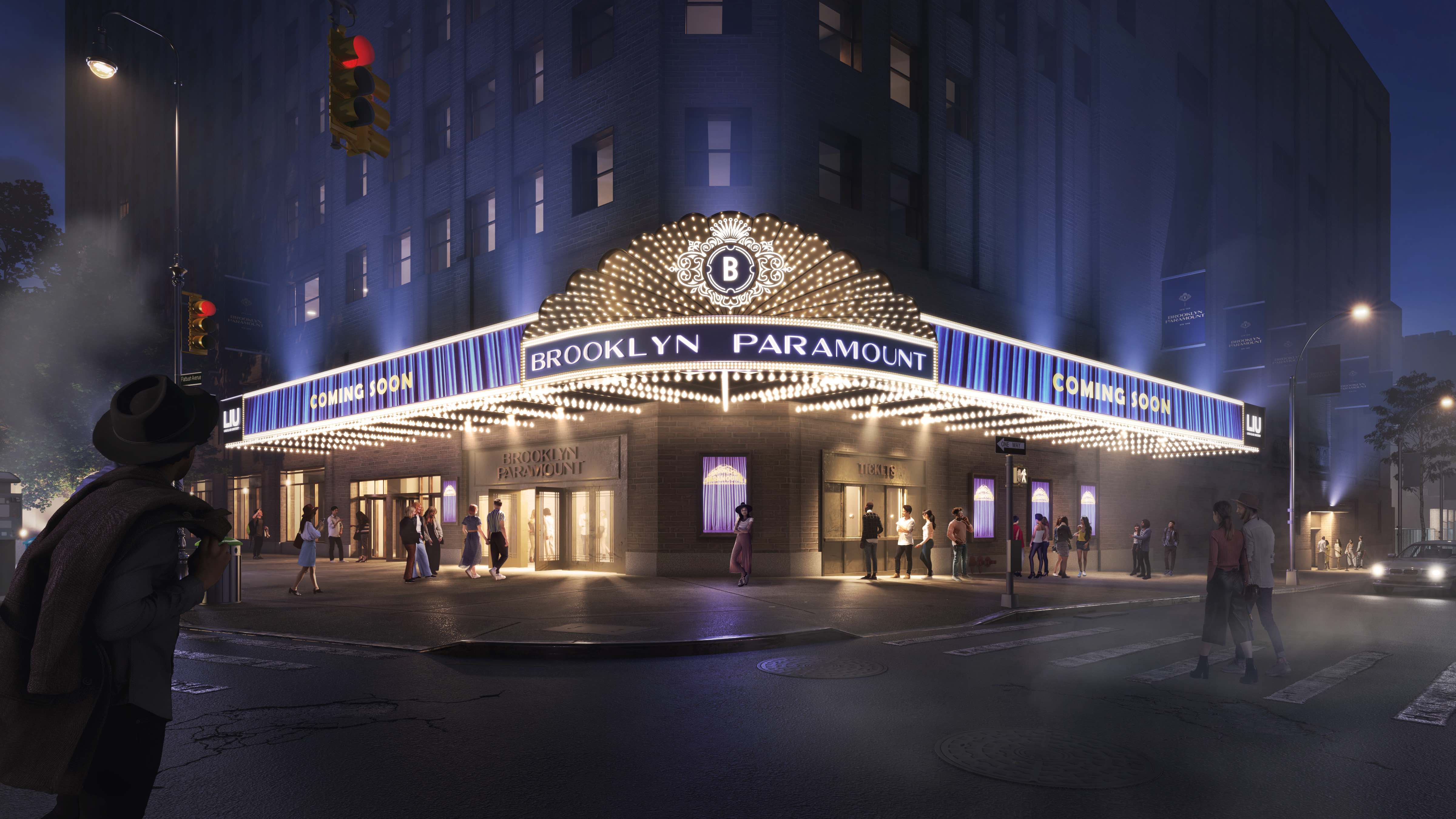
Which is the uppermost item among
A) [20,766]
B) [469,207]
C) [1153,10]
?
[1153,10]

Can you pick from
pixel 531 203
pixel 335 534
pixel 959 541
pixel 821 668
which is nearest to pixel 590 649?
pixel 821 668

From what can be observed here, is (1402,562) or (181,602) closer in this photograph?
(181,602)

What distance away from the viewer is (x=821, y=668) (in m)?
9.63

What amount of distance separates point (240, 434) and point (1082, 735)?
98.3ft

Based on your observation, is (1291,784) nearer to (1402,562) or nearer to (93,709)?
(93,709)

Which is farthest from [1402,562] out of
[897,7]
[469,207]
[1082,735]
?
[469,207]

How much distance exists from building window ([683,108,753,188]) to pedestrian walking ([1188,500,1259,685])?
1411cm

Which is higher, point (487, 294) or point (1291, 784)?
point (487, 294)

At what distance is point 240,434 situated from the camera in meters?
30.2

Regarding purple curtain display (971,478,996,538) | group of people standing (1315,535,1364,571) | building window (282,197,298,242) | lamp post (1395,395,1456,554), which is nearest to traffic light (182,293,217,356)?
purple curtain display (971,478,996,538)

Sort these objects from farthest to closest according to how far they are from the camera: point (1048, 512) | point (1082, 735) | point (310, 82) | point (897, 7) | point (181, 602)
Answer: point (310, 82) < point (1048, 512) < point (897, 7) < point (1082, 735) < point (181, 602)

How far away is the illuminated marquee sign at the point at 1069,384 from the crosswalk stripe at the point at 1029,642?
22.5ft

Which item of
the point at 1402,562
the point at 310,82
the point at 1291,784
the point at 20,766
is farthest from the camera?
the point at 310,82

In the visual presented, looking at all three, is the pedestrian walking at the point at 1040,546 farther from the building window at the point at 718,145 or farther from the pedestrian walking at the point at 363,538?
the pedestrian walking at the point at 363,538
